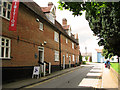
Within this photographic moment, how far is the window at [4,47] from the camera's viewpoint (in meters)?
9.58

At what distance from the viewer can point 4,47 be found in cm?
976

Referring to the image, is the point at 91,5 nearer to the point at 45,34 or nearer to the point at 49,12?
the point at 45,34

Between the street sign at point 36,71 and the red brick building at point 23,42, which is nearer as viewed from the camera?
the red brick building at point 23,42

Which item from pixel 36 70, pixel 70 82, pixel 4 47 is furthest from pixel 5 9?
pixel 70 82

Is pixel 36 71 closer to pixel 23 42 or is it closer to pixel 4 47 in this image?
pixel 23 42

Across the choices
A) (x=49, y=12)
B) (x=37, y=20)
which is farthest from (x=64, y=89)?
(x=49, y=12)

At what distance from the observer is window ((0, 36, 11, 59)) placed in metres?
9.58

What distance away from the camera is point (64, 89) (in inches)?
328

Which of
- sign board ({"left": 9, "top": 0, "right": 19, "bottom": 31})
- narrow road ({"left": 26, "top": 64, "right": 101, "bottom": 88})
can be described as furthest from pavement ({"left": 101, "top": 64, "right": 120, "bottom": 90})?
sign board ({"left": 9, "top": 0, "right": 19, "bottom": 31})

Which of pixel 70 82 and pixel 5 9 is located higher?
pixel 5 9

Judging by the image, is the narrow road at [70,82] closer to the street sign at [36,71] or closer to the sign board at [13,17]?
the street sign at [36,71]

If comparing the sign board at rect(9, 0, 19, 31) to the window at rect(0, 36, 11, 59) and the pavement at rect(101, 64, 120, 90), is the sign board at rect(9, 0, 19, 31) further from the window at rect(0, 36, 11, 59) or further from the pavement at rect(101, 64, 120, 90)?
the pavement at rect(101, 64, 120, 90)

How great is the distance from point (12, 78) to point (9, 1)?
5930 millimetres

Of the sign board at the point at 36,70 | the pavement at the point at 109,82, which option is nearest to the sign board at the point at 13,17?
the sign board at the point at 36,70
